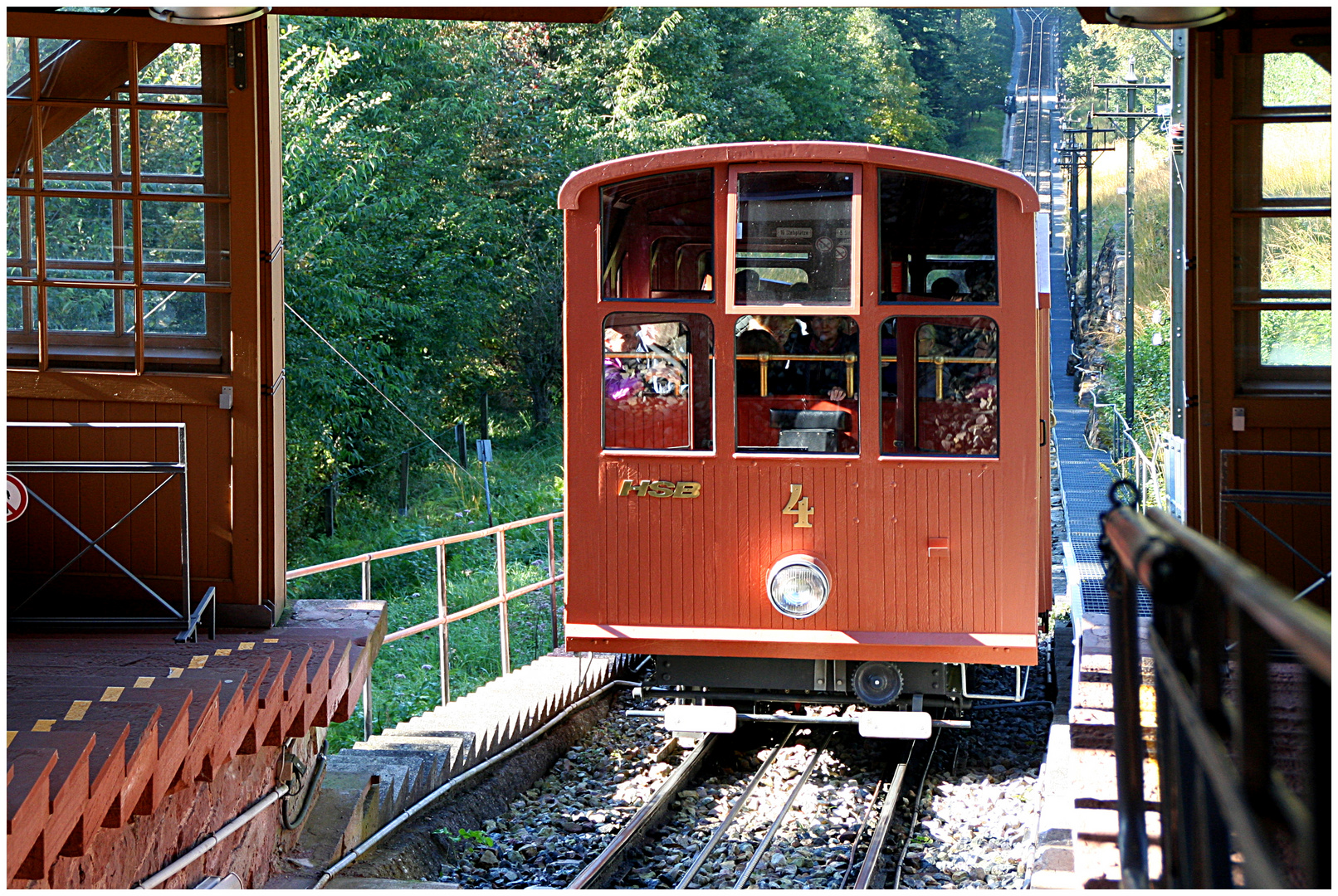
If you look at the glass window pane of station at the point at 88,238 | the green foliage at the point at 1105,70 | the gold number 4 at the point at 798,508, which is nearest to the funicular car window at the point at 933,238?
the gold number 4 at the point at 798,508

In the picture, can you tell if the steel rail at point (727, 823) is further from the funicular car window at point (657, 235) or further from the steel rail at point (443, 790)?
the funicular car window at point (657, 235)

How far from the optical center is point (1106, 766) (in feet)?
17.2

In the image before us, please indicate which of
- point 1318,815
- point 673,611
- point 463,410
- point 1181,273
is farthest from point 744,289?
point 463,410

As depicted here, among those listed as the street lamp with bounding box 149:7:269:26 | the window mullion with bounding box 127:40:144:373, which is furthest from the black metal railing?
the window mullion with bounding box 127:40:144:373

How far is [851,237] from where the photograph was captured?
700 cm

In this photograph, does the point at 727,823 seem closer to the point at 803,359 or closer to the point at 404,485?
the point at 803,359

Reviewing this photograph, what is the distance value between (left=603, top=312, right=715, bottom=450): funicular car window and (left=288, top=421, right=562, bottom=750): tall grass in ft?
18.0

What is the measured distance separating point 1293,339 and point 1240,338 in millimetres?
306

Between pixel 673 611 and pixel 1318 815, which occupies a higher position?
pixel 1318 815

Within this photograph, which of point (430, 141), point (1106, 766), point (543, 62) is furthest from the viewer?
point (543, 62)

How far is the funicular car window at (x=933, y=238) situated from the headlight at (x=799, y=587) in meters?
1.60

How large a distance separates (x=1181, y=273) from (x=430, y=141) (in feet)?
61.1

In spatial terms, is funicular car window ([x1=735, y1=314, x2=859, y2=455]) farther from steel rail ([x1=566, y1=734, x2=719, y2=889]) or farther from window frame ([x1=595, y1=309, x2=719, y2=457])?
steel rail ([x1=566, y1=734, x2=719, y2=889])

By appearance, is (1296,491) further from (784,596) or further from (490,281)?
(490,281)
